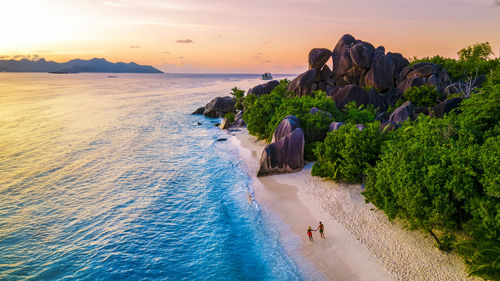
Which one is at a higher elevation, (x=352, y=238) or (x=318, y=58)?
(x=318, y=58)

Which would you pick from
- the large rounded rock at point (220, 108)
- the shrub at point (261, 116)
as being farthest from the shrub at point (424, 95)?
the large rounded rock at point (220, 108)

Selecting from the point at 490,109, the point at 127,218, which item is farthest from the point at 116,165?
the point at 490,109

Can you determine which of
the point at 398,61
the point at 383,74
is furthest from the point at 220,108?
the point at 398,61

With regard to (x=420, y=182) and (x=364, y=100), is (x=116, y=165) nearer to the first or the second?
(x=420, y=182)

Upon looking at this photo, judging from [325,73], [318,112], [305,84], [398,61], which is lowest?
[318,112]

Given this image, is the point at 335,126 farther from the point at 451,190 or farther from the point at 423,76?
the point at 423,76

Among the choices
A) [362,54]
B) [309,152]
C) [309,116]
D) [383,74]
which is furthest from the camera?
[362,54]
